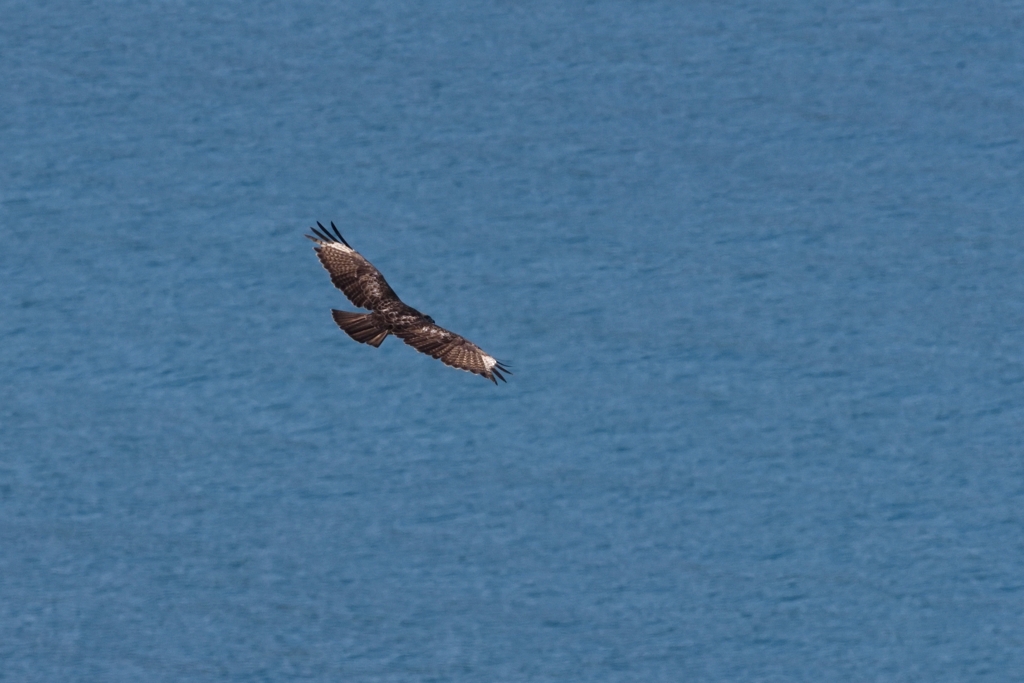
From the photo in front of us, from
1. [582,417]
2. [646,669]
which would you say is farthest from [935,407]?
[646,669]

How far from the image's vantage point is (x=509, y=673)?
22891mm

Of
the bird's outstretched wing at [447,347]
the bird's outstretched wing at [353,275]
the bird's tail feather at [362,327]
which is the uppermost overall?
the bird's outstretched wing at [353,275]

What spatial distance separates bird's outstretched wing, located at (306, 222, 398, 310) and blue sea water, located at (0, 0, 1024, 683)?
7832 mm

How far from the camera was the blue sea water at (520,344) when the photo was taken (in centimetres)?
2380

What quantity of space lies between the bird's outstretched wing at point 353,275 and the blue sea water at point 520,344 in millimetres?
7832

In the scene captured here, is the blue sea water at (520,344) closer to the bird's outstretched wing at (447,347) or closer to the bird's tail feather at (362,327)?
the bird's tail feather at (362,327)

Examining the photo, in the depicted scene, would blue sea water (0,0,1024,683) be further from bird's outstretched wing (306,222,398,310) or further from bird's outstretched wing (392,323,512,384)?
bird's outstretched wing (392,323,512,384)

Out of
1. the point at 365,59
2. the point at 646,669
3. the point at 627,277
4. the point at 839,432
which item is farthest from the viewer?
the point at 365,59

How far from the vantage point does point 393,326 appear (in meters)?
15.6

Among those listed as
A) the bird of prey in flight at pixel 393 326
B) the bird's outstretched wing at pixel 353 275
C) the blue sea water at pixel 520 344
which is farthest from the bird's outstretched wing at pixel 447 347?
the blue sea water at pixel 520 344

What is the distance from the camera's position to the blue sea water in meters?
23.8

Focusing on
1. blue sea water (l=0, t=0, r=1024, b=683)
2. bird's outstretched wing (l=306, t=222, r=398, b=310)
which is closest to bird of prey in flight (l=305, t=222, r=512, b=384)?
bird's outstretched wing (l=306, t=222, r=398, b=310)

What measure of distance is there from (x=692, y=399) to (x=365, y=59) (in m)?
11.6

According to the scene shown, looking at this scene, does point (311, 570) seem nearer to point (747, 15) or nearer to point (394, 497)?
point (394, 497)
